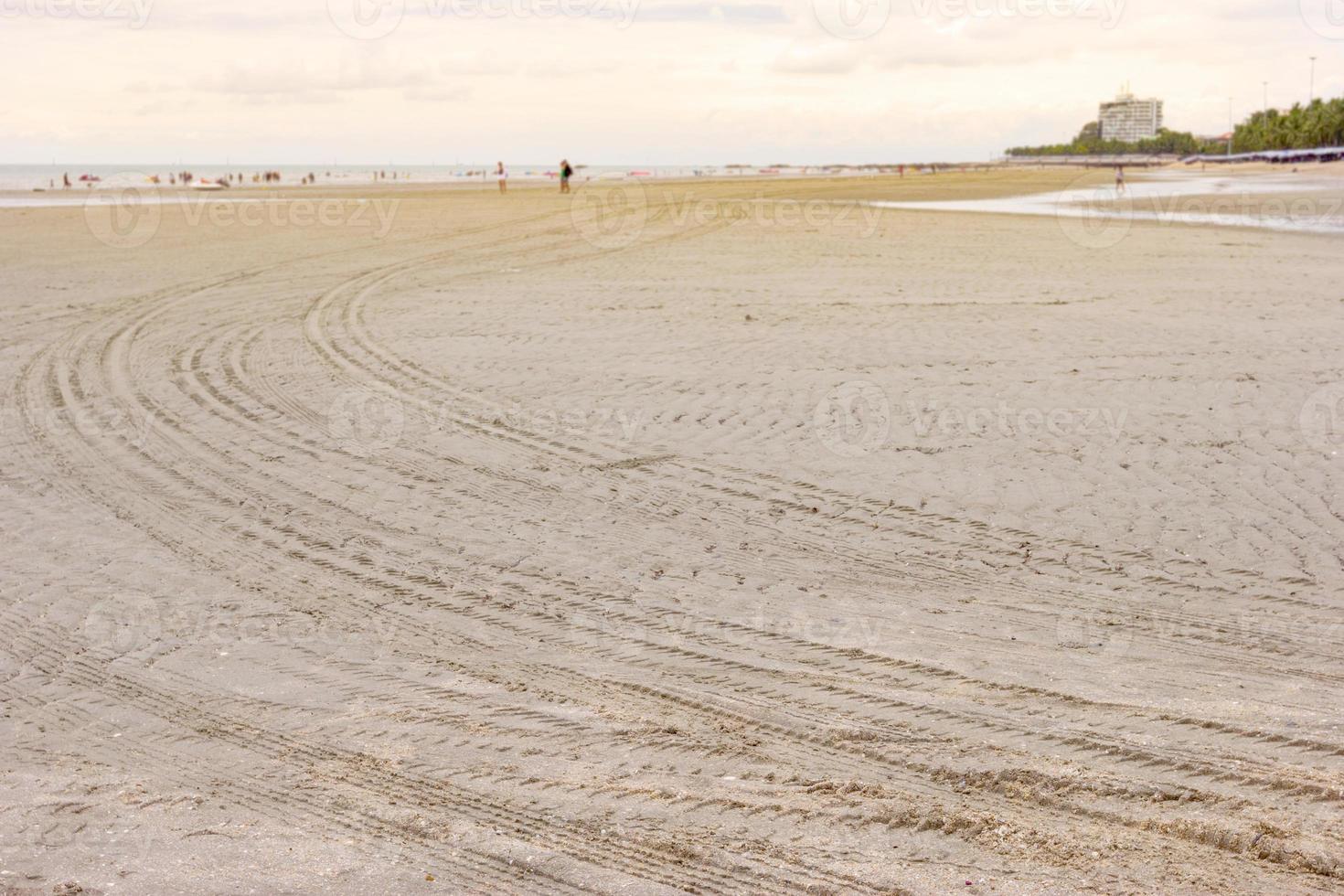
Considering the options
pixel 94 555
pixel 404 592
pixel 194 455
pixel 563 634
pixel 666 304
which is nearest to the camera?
pixel 563 634

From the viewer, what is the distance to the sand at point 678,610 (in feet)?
11.5

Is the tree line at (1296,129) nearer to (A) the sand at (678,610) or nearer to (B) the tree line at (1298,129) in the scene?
(B) the tree line at (1298,129)

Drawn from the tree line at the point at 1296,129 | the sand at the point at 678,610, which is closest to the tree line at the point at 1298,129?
the tree line at the point at 1296,129

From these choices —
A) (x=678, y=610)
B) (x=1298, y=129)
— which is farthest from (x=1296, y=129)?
(x=678, y=610)

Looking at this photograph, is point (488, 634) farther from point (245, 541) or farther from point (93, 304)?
point (93, 304)

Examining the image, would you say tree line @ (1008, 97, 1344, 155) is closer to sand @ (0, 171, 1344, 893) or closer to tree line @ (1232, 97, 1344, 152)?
tree line @ (1232, 97, 1344, 152)

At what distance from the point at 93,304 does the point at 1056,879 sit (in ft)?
48.0

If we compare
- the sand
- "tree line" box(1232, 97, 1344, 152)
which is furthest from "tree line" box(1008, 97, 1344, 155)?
the sand

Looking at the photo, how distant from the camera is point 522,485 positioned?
7.06 m

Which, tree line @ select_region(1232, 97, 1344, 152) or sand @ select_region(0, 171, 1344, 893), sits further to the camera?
tree line @ select_region(1232, 97, 1344, 152)

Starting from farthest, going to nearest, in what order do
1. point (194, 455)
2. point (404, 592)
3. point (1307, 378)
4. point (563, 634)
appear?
point (1307, 378)
point (194, 455)
point (404, 592)
point (563, 634)

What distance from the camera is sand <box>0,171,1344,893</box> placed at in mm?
3520

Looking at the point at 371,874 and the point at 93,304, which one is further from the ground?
the point at 93,304

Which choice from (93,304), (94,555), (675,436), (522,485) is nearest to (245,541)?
(94,555)
